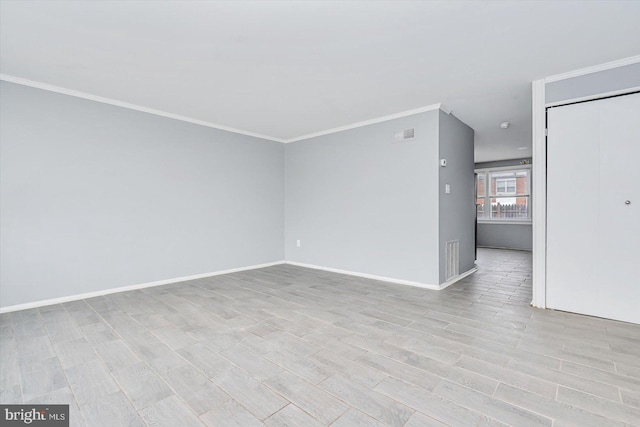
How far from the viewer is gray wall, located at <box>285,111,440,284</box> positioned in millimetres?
4109

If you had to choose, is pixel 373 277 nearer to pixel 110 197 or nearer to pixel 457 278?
pixel 457 278

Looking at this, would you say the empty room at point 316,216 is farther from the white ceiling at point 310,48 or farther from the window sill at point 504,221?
the window sill at point 504,221

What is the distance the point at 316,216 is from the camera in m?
5.51

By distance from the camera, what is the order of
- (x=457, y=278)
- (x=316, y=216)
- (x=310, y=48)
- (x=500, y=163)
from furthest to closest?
(x=500, y=163), (x=316, y=216), (x=457, y=278), (x=310, y=48)

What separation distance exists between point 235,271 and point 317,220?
1.68 metres

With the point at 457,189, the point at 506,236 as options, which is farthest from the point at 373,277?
the point at 506,236

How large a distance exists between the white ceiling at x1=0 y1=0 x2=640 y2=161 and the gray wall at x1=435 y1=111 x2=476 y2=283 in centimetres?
53

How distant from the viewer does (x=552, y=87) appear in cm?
318

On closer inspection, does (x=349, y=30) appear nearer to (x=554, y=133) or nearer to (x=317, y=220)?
(x=554, y=133)

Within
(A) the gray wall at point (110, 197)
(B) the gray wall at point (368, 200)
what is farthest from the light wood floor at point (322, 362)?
(B) the gray wall at point (368, 200)

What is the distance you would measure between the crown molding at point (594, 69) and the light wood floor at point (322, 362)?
2421mm

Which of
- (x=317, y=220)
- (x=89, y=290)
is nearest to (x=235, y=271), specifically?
(x=317, y=220)

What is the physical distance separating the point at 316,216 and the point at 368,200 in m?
1.16

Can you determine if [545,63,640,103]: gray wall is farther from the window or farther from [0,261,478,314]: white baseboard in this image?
the window
